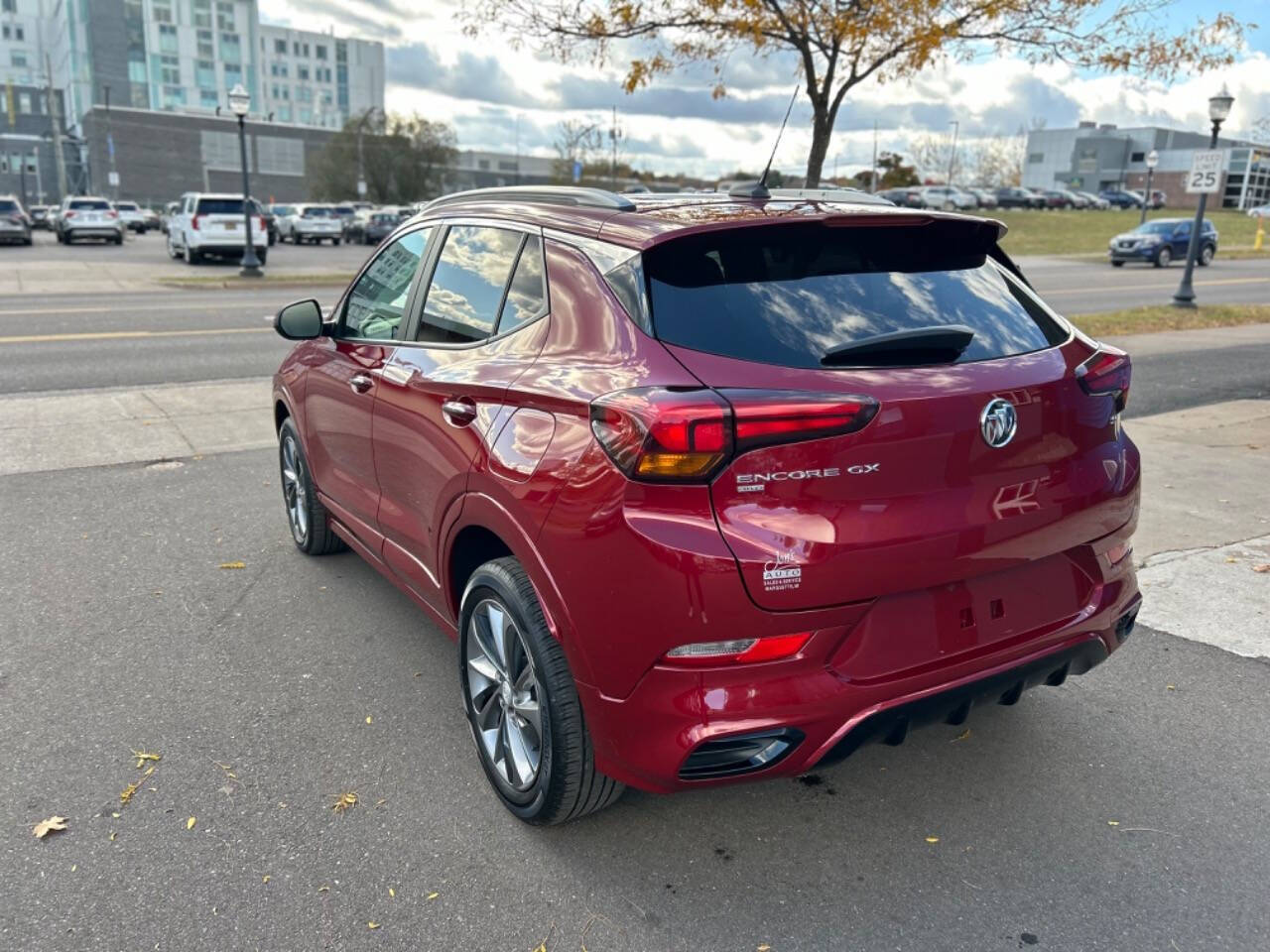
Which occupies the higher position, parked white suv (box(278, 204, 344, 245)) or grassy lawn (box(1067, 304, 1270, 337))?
grassy lawn (box(1067, 304, 1270, 337))

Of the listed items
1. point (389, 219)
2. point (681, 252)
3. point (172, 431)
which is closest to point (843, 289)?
point (681, 252)

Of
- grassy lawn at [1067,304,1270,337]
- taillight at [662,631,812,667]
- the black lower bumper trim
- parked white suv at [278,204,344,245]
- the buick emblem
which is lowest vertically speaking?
parked white suv at [278,204,344,245]

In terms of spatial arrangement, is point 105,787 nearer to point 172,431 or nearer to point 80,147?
point 172,431

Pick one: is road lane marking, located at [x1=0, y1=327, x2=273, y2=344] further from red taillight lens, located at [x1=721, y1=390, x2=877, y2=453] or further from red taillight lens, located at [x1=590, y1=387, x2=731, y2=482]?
red taillight lens, located at [x1=721, y1=390, x2=877, y2=453]

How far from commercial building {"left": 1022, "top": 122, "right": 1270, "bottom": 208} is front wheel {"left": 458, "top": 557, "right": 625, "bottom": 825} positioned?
400ft

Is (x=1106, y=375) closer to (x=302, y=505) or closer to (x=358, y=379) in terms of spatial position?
(x=358, y=379)

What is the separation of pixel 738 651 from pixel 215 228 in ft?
95.7

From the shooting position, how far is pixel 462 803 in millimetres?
3168

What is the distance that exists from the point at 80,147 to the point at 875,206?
4344 inches

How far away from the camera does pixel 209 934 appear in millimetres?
2576

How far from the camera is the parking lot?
2637mm

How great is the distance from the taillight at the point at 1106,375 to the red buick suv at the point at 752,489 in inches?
0.5

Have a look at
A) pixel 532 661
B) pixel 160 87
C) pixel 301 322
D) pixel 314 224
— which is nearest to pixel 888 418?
pixel 532 661

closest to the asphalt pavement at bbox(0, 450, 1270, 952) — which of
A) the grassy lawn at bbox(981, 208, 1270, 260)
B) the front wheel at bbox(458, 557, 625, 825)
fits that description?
the front wheel at bbox(458, 557, 625, 825)
